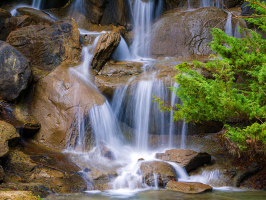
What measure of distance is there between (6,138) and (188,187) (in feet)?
14.3

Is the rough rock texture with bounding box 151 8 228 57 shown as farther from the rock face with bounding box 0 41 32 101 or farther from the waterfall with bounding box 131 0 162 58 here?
the rock face with bounding box 0 41 32 101

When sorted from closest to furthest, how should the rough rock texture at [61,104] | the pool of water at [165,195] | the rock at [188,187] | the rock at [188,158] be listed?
the pool of water at [165,195]
the rock at [188,187]
the rock at [188,158]
the rough rock texture at [61,104]

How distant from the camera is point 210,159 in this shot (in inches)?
284

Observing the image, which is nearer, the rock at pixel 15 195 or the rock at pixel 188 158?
the rock at pixel 15 195

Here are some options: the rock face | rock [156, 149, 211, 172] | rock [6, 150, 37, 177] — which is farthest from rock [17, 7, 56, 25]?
rock [156, 149, 211, 172]

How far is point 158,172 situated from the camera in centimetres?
620

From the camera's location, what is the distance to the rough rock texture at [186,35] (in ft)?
40.8

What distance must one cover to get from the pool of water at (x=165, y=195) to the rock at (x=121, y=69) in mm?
5161

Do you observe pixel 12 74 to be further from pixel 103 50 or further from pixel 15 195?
pixel 15 195

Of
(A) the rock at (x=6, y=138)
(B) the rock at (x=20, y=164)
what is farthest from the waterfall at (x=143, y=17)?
(B) the rock at (x=20, y=164)

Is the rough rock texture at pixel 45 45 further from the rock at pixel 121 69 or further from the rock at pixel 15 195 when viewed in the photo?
the rock at pixel 15 195

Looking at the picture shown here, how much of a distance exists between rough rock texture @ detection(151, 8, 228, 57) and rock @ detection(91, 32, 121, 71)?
3.23 meters

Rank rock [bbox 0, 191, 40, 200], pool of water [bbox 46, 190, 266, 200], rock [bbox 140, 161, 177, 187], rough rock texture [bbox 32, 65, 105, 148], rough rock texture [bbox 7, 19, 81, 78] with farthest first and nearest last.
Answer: rough rock texture [bbox 7, 19, 81, 78], rough rock texture [bbox 32, 65, 105, 148], rock [bbox 140, 161, 177, 187], pool of water [bbox 46, 190, 266, 200], rock [bbox 0, 191, 40, 200]

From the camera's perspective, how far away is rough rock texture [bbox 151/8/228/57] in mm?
12430
